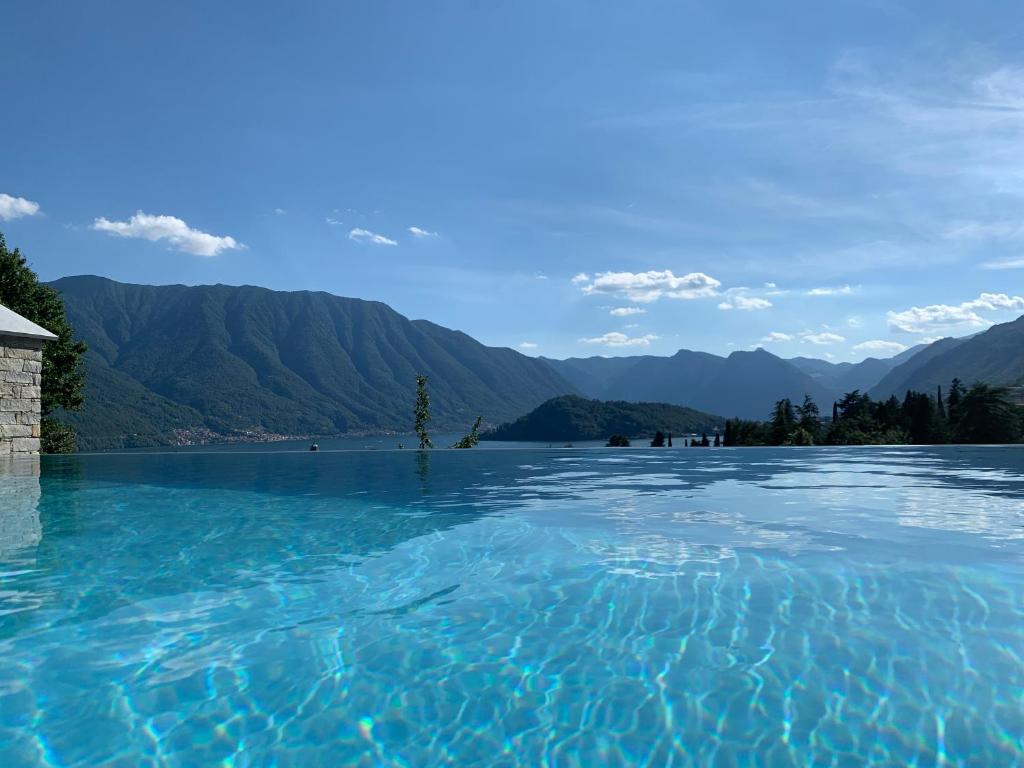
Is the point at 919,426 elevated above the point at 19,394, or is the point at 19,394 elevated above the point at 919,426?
the point at 19,394

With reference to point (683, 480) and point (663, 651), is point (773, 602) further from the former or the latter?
point (683, 480)

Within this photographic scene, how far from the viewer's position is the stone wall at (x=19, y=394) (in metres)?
15.1

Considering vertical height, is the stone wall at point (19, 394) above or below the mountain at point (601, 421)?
above

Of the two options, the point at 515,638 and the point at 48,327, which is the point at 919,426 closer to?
the point at 515,638

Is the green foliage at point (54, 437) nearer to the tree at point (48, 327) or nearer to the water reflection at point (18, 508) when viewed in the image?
the tree at point (48, 327)

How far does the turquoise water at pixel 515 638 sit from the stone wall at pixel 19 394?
868 cm

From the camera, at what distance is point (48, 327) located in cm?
2386

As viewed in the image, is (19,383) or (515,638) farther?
(19,383)

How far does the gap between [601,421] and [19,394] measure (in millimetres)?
98727

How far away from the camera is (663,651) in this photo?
3.83 m

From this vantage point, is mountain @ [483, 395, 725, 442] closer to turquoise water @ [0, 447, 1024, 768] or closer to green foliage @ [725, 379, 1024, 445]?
green foliage @ [725, 379, 1024, 445]

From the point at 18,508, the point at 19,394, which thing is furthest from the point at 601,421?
the point at 18,508

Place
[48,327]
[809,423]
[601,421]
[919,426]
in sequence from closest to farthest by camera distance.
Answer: [48,327], [919,426], [809,423], [601,421]

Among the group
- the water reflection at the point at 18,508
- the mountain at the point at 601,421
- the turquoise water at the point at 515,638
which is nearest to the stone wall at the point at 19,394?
the water reflection at the point at 18,508
